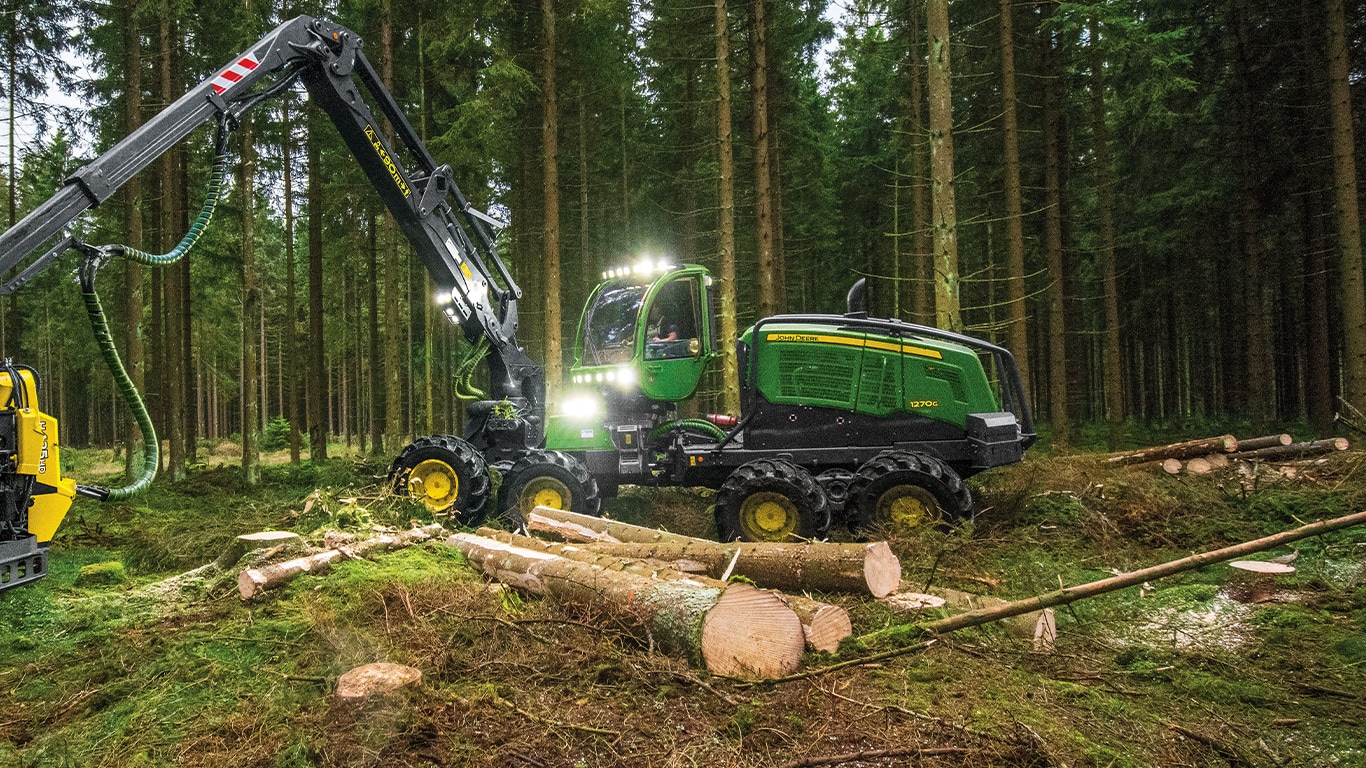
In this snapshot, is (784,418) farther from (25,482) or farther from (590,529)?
(25,482)

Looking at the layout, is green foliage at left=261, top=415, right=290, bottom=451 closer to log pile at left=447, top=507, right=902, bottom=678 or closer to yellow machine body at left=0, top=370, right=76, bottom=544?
log pile at left=447, top=507, right=902, bottom=678

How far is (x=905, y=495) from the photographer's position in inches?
267

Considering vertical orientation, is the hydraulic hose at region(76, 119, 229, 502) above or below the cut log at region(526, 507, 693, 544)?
above

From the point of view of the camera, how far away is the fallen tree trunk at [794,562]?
4938 mm

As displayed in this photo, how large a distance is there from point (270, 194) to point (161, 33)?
714 centimetres

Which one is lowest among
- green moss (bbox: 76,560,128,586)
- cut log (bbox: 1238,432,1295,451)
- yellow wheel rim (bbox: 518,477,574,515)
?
green moss (bbox: 76,560,128,586)

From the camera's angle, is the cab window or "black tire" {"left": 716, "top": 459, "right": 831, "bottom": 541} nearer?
"black tire" {"left": 716, "top": 459, "right": 831, "bottom": 541}

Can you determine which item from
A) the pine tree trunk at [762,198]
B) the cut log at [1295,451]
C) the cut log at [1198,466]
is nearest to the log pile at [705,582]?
the cut log at [1198,466]

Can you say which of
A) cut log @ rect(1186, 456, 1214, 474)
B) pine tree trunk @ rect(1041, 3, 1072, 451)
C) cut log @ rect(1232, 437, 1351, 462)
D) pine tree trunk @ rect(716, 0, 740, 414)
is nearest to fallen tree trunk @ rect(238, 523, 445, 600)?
pine tree trunk @ rect(716, 0, 740, 414)

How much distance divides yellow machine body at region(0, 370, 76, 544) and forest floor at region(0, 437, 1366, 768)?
85cm

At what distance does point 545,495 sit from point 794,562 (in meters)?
3.92

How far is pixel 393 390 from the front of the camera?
15867 millimetres

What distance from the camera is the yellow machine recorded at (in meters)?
4.23

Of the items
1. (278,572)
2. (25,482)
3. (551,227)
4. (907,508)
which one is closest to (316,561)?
(278,572)
